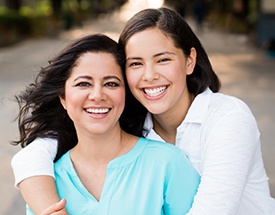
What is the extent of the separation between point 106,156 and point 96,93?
29 cm

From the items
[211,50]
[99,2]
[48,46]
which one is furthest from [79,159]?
[99,2]

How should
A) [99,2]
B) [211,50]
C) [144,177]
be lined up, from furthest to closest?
[99,2] < [211,50] < [144,177]

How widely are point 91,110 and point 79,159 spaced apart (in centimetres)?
27

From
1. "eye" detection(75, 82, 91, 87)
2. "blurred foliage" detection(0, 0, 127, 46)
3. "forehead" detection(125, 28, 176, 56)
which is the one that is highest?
"forehead" detection(125, 28, 176, 56)

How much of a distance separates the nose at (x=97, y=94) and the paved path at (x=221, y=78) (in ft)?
1.61

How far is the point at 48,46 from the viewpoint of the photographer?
20.3m

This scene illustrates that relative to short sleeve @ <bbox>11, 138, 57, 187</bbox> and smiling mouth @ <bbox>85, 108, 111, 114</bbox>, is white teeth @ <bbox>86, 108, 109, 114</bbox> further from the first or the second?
short sleeve @ <bbox>11, 138, 57, 187</bbox>

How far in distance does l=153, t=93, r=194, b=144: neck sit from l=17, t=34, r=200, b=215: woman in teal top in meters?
0.28

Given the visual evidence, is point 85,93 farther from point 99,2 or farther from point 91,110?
point 99,2

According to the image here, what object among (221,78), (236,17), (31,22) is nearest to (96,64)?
(221,78)

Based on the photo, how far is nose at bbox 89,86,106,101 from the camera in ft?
7.09

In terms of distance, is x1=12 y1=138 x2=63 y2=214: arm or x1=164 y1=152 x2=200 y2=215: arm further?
x1=12 y1=138 x2=63 y2=214: arm

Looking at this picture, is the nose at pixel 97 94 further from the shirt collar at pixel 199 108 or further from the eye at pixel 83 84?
the shirt collar at pixel 199 108

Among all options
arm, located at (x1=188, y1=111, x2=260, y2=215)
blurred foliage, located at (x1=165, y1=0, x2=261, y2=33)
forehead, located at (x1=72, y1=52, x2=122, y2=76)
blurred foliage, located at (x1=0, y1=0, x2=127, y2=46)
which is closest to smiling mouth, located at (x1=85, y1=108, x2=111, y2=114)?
forehead, located at (x1=72, y1=52, x2=122, y2=76)
